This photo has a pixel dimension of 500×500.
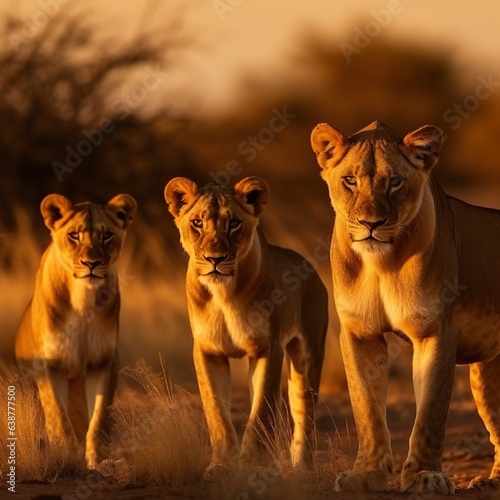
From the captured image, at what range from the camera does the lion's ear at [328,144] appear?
7289 mm

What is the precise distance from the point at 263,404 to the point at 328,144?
4.96 ft

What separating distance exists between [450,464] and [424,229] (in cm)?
353

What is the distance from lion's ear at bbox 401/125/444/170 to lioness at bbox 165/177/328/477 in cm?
A: 124

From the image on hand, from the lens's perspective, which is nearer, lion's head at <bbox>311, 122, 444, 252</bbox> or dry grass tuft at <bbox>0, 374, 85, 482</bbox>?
lion's head at <bbox>311, 122, 444, 252</bbox>

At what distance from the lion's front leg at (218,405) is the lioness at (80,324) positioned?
97 cm

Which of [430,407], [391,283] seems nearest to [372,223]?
[391,283]

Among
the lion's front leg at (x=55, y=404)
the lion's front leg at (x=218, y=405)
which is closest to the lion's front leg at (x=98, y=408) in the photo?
the lion's front leg at (x=55, y=404)

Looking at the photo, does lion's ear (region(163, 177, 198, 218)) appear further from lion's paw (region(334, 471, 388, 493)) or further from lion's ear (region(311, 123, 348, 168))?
lion's paw (region(334, 471, 388, 493))

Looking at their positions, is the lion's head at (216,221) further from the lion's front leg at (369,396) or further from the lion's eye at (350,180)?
the lion's eye at (350,180)

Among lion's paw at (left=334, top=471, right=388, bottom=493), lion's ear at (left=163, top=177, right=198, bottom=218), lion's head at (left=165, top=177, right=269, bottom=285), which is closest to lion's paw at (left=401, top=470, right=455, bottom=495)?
lion's paw at (left=334, top=471, right=388, bottom=493)

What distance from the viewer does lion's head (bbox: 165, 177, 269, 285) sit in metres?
7.92

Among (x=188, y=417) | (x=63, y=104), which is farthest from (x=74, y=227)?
(x=63, y=104)

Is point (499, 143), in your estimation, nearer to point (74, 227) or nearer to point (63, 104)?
point (63, 104)

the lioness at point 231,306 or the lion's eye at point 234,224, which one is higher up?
the lion's eye at point 234,224
